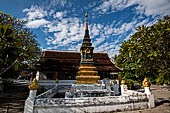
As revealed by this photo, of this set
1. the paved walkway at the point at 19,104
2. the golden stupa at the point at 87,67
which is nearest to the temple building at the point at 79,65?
the golden stupa at the point at 87,67

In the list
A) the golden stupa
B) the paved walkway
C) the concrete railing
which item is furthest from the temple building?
the paved walkway

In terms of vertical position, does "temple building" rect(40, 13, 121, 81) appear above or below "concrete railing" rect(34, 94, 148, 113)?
above

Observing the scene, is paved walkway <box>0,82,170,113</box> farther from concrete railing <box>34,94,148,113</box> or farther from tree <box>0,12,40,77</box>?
tree <box>0,12,40,77</box>

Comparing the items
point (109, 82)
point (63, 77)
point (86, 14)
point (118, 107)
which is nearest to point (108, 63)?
point (109, 82)

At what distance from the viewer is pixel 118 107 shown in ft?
21.6

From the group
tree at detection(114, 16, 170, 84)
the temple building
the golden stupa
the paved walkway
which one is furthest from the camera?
the temple building

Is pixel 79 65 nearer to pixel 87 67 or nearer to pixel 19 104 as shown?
pixel 87 67

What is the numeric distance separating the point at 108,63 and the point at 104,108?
12858 millimetres

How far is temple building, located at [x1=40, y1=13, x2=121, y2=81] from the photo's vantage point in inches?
426

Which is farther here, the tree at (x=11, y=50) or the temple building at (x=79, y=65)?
the temple building at (x=79, y=65)

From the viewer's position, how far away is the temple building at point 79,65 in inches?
426

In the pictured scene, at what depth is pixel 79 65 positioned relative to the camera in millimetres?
17172

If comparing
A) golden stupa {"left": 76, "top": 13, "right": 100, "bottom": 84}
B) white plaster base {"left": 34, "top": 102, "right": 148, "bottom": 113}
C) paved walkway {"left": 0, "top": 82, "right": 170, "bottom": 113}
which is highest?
golden stupa {"left": 76, "top": 13, "right": 100, "bottom": 84}

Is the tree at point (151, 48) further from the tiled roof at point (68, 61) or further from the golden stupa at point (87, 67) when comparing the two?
the tiled roof at point (68, 61)
